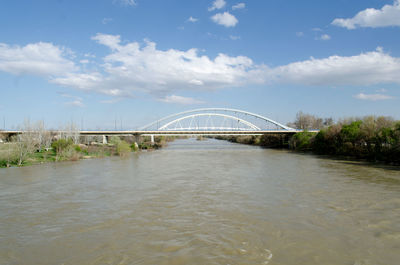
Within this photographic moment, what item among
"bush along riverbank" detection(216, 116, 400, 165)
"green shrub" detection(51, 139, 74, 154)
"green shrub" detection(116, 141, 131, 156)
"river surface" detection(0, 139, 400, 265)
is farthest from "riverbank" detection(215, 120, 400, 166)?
"green shrub" detection(51, 139, 74, 154)

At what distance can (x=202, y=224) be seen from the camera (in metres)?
8.27

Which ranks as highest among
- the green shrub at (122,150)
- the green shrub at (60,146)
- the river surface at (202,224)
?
the green shrub at (60,146)

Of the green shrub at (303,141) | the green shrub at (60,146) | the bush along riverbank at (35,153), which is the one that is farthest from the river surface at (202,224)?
the green shrub at (303,141)

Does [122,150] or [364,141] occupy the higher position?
[364,141]

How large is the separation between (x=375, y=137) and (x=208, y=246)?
27128mm

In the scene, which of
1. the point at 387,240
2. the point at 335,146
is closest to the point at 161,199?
the point at 387,240

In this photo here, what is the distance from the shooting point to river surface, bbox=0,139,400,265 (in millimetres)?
6160

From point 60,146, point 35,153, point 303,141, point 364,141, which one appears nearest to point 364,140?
point 364,141

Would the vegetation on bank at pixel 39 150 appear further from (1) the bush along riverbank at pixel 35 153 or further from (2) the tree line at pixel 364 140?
(2) the tree line at pixel 364 140

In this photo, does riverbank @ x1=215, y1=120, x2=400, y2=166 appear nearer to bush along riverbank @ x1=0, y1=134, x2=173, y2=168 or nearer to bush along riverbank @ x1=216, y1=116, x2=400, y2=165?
bush along riverbank @ x1=216, y1=116, x2=400, y2=165

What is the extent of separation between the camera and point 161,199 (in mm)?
11484

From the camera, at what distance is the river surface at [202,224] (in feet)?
20.2

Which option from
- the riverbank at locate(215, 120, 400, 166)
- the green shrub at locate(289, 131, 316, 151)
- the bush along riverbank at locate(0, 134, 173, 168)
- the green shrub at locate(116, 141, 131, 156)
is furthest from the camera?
the green shrub at locate(289, 131, 316, 151)

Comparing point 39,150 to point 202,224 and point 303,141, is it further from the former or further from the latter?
point 303,141
